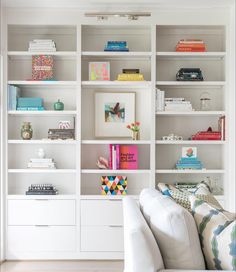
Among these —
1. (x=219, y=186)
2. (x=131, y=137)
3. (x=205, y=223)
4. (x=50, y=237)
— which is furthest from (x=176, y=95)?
(x=205, y=223)

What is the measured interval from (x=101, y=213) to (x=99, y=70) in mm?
1494

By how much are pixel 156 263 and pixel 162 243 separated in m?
0.17

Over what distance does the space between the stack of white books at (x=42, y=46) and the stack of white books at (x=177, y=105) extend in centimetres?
131

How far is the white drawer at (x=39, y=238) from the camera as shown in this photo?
4.86 metres

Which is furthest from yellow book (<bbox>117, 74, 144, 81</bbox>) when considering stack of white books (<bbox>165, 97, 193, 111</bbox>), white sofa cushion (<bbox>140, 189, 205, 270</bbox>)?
white sofa cushion (<bbox>140, 189, 205, 270</bbox>)

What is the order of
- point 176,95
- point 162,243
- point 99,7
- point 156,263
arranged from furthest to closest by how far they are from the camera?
point 176,95
point 99,7
point 162,243
point 156,263

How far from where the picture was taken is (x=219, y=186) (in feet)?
16.6

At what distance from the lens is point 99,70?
495 centimetres

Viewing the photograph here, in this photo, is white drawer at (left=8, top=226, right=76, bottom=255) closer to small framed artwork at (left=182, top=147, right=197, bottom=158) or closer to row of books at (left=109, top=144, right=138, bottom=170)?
row of books at (left=109, top=144, right=138, bottom=170)

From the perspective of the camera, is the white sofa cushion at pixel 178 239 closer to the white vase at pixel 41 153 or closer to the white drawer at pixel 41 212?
the white drawer at pixel 41 212

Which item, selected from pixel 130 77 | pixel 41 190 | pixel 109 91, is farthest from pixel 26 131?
pixel 130 77

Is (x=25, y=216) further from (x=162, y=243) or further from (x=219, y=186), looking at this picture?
(x=162, y=243)

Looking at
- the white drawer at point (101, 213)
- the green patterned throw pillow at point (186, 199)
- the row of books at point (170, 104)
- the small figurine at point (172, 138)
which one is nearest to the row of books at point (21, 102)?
the white drawer at point (101, 213)

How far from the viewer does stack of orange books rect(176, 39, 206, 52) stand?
488cm
